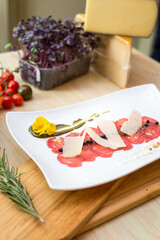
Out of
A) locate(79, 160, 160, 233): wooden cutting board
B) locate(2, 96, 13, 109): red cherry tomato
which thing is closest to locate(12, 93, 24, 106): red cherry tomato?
locate(2, 96, 13, 109): red cherry tomato

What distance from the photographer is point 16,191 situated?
0.89 metres

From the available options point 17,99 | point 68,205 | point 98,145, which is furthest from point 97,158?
point 17,99

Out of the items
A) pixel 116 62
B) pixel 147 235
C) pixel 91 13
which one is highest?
pixel 91 13

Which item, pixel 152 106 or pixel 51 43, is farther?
pixel 51 43

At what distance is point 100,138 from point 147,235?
0.37 metres

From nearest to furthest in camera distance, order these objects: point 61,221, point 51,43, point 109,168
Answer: point 61,221
point 109,168
point 51,43

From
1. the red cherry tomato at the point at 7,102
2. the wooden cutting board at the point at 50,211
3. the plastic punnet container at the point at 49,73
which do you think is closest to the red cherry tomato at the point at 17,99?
the red cherry tomato at the point at 7,102

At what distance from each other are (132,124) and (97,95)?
0.43m

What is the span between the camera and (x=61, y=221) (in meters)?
0.85

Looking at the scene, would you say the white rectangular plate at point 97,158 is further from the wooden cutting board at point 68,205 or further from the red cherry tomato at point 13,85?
the red cherry tomato at point 13,85

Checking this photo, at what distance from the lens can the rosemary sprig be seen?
2.81 feet

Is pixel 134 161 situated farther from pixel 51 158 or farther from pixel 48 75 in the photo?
pixel 48 75

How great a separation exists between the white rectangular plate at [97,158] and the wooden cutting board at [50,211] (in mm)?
48

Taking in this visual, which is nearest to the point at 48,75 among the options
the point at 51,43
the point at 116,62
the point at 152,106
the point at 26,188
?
the point at 51,43
